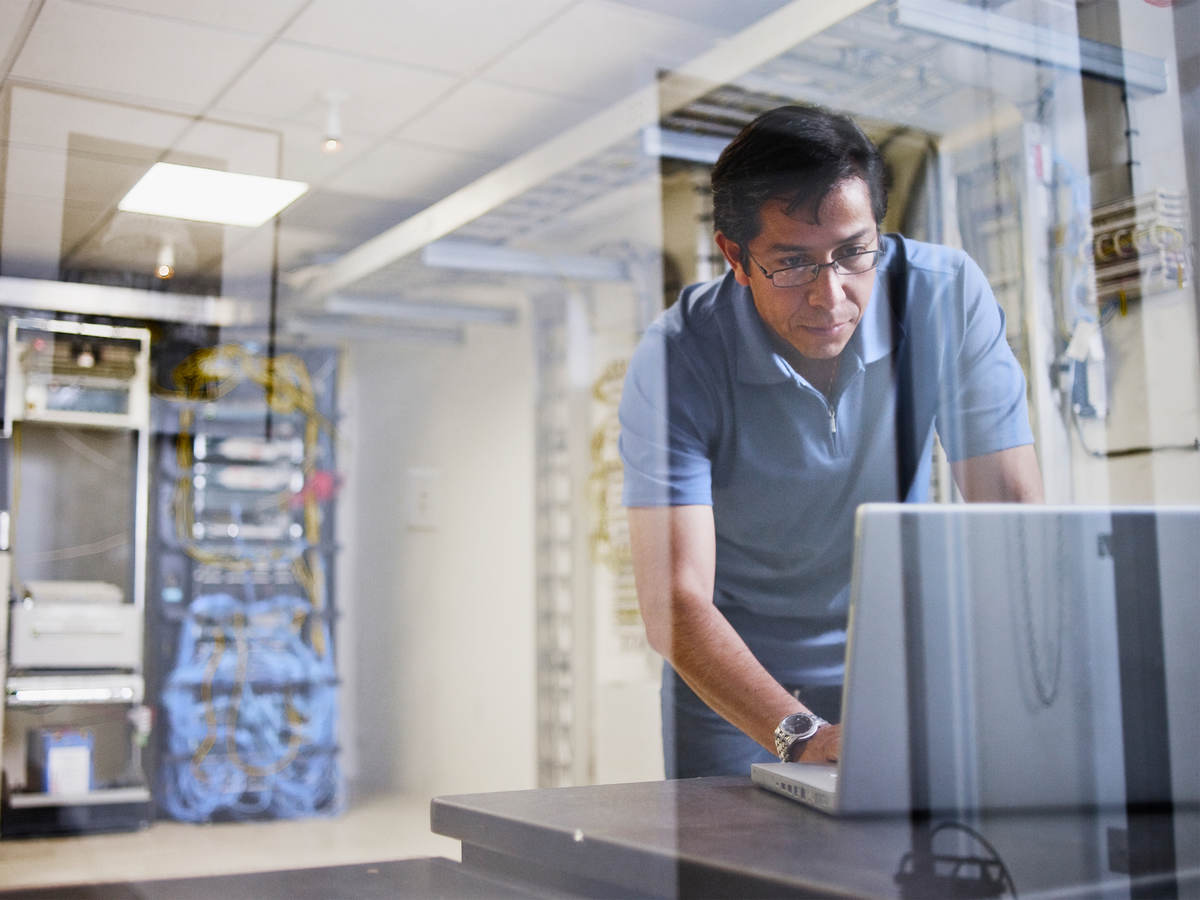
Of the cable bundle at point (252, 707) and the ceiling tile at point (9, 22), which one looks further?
the cable bundle at point (252, 707)

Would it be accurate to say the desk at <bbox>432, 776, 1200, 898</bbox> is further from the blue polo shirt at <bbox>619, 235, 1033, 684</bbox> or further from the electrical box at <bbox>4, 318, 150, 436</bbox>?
the electrical box at <bbox>4, 318, 150, 436</bbox>

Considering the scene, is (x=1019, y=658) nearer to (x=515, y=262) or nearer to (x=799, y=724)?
(x=799, y=724)

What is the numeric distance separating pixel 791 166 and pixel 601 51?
0.44m

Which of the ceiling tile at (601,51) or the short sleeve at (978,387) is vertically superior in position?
the ceiling tile at (601,51)

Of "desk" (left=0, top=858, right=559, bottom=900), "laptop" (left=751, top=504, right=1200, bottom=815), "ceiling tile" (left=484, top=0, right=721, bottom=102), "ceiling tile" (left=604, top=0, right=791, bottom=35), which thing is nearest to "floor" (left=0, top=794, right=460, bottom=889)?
"desk" (left=0, top=858, right=559, bottom=900)

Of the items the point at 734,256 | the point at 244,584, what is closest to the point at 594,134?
the point at 734,256

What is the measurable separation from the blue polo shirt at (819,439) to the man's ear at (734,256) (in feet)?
0.06

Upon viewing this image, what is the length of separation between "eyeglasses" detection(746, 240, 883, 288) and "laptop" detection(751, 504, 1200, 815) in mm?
898

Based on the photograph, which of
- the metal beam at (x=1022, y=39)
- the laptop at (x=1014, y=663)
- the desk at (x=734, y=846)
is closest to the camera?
the desk at (x=734, y=846)

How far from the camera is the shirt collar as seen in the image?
1.92 metres

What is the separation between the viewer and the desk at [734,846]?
0.77 m

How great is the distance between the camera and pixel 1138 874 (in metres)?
0.81

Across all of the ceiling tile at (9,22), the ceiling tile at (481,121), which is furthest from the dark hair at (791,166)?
the ceiling tile at (9,22)

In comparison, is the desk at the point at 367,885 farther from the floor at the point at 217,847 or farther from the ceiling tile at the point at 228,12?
the ceiling tile at the point at 228,12
